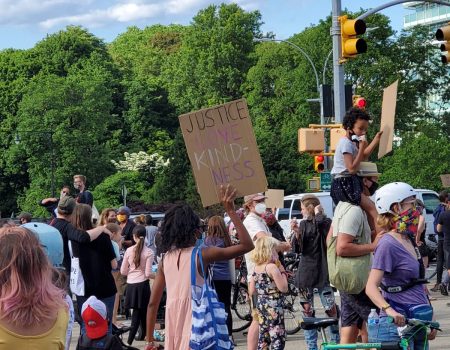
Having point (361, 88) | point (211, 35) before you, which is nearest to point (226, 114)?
point (361, 88)

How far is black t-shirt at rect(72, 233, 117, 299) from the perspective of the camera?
10.3 metres

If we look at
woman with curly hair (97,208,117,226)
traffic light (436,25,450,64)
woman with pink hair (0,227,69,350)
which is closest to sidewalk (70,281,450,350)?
woman with curly hair (97,208,117,226)

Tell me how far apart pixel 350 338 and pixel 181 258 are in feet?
7.18

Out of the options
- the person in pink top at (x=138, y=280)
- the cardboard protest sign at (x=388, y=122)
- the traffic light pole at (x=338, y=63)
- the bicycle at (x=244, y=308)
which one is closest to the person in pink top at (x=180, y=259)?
the cardboard protest sign at (x=388, y=122)

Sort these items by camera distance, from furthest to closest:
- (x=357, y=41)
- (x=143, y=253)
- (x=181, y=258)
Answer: (x=357, y=41), (x=143, y=253), (x=181, y=258)

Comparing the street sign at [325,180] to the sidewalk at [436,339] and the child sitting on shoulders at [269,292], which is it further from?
the child sitting on shoulders at [269,292]

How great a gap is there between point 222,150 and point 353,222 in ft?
4.26

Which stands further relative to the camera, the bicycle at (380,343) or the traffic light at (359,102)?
the traffic light at (359,102)

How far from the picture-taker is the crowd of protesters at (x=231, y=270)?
410 cm

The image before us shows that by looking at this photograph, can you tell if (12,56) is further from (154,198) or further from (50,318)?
(50,318)

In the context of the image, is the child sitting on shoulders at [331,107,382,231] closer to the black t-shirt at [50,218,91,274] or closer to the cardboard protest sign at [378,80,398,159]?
the cardboard protest sign at [378,80,398,159]

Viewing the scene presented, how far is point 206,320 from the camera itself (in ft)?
21.6

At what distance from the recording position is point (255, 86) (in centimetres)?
7125

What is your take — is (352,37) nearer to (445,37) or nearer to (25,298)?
(445,37)
